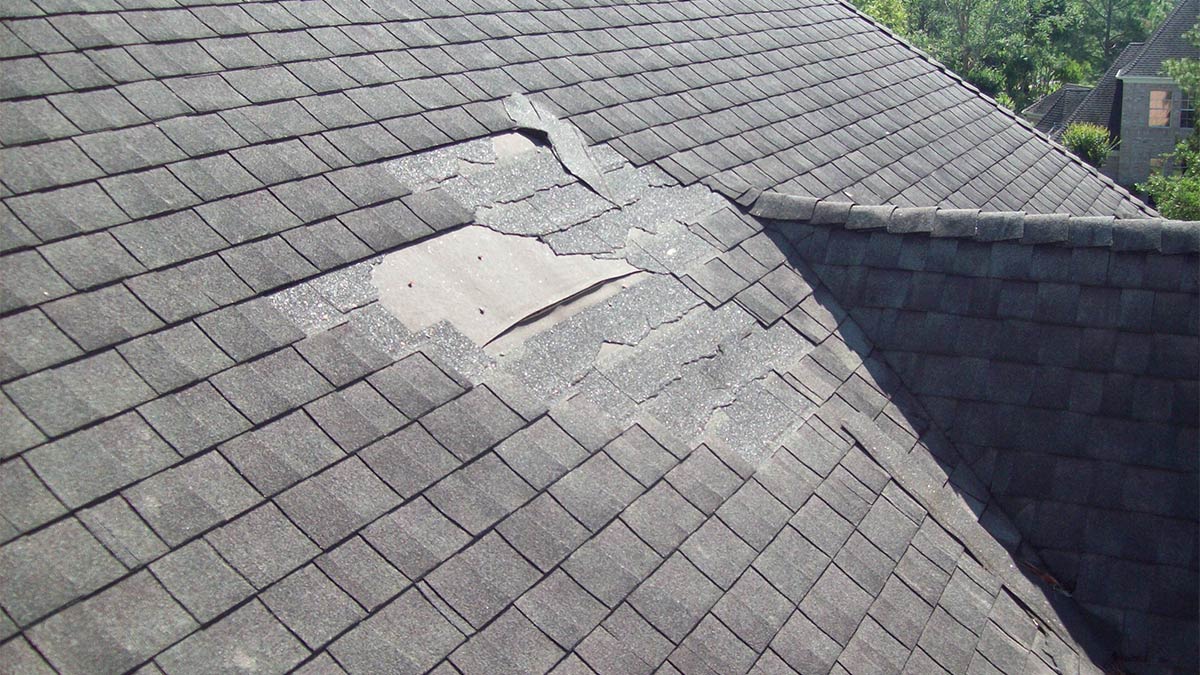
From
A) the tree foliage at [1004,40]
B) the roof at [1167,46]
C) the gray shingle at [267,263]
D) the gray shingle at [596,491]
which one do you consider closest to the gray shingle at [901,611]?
the gray shingle at [596,491]

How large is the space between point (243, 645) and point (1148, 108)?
156 feet

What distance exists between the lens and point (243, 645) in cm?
306

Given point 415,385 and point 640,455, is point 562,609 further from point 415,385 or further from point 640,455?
point 415,385

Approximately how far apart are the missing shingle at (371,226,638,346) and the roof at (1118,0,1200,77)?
1749 inches

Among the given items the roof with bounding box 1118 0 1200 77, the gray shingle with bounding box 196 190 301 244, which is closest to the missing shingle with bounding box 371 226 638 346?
the gray shingle with bounding box 196 190 301 244

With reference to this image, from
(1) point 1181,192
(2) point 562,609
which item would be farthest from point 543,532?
(1) point 1181,192

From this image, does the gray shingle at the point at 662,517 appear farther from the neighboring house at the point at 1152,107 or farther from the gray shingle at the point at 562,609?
the neighboring house at the point at 1152,107

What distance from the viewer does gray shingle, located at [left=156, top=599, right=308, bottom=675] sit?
9.67 feet

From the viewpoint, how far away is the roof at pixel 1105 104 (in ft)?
144

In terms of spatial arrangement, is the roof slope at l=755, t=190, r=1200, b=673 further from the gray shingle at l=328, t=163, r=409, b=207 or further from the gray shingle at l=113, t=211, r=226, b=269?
the gray shingle at l=113, t=211, r=226, b=269

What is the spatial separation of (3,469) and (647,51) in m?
6.26

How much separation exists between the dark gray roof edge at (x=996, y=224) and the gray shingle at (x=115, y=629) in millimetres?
4780

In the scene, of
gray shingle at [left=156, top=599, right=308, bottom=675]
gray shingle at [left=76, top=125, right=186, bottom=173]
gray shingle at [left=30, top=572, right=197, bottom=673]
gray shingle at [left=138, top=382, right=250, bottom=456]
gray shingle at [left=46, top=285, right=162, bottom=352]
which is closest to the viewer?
gray shingle at [left=30, top=572, right=197, bottom=673]

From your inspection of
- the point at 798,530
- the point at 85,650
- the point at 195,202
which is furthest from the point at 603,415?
the point at 85,650
